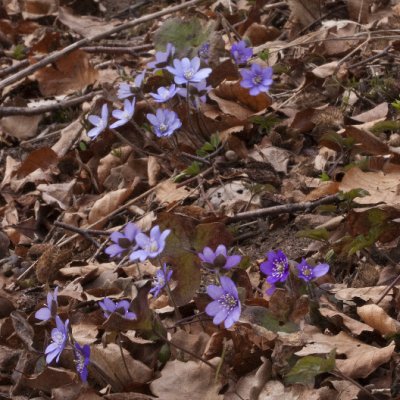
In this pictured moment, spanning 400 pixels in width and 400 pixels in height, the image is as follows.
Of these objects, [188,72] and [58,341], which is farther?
[188,72]

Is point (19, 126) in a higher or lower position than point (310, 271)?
lower

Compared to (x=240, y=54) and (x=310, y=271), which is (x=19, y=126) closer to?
(x=240, y=54)

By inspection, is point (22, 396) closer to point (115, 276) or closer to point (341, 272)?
point (115, 276)

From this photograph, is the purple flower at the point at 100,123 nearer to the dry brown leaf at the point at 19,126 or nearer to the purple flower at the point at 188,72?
the purple flower at the point at 188,72

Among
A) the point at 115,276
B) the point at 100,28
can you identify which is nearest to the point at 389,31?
the point at 115,276

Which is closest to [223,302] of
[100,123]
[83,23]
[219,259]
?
[219,259]

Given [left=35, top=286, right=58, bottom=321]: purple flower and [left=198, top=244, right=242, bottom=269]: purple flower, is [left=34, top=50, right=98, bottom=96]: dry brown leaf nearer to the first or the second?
[left=35, top=286, right=58, bottom=321]: purple flower

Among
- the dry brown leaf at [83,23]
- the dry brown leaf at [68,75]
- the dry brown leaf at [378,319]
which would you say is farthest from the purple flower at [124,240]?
the dry brown leaf at [83,23]
